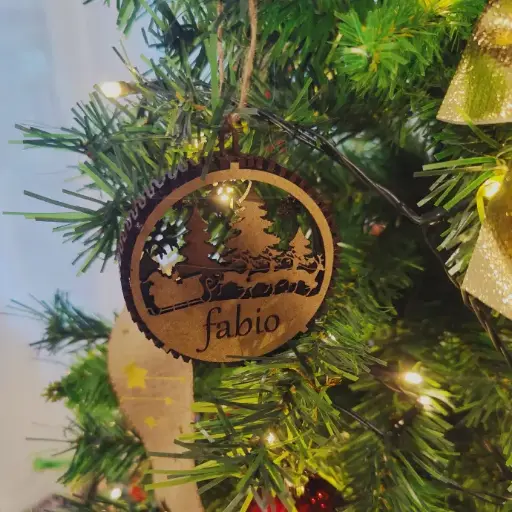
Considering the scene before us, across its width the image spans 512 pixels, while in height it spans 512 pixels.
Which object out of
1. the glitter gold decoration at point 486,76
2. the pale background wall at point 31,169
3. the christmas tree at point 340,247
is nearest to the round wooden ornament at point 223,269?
the christmas tree at point 340,247

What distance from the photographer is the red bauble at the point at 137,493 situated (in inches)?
19.5

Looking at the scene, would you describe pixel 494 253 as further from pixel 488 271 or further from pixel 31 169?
pixel 31 169

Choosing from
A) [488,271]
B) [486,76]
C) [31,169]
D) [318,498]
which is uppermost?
[31,169]

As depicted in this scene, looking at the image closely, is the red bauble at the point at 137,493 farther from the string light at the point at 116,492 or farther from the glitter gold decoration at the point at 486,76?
the glitter gold decoration at the point at 486,76

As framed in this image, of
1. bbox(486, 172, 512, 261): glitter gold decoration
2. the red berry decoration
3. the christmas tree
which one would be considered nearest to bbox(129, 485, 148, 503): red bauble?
the christmas tree

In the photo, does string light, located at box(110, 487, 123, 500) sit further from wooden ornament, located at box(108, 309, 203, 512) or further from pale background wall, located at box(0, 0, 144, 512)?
pale background wall, located at box(0, 0, 144, 512)

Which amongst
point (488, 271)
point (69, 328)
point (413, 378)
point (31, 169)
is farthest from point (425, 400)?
point (31, 169)

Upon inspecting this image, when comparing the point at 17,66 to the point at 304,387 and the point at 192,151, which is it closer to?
the point at 192,151

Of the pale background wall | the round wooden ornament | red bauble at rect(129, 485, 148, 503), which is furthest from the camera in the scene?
the pale background wall

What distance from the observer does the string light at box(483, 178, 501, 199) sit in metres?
0.35

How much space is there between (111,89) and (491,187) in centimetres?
26

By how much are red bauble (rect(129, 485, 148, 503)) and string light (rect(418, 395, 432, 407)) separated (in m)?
0.25

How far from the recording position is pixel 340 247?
1.32 feet

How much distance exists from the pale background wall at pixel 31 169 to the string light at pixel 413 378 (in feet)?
1.84
